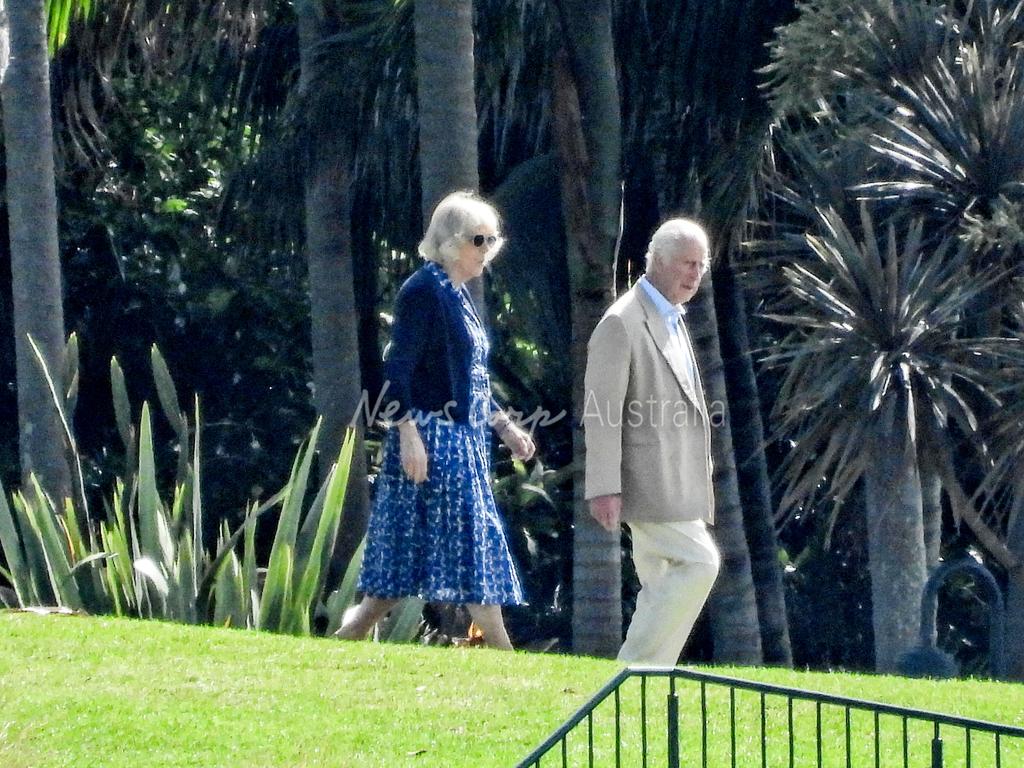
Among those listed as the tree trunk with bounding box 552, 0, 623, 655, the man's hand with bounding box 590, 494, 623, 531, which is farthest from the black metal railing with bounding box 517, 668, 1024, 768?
the tree trunk with bounding box 552, 0, 623, 655

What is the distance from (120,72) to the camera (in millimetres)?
16031

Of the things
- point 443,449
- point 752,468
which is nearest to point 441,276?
point 443,449

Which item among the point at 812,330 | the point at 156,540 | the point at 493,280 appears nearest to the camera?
the point at 156,540

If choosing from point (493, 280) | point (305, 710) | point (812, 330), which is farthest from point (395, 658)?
point (493, 280)

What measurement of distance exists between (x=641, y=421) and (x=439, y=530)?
977 mm

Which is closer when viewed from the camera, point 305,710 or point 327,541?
point 305,710

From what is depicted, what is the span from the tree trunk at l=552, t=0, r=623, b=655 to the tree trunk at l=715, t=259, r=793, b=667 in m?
2.53

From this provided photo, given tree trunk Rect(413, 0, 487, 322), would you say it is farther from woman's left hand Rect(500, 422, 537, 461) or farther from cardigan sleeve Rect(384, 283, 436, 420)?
cardigan sleeve Rect(384, 283, 436, 420)

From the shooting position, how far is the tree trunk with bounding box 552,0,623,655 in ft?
36.4

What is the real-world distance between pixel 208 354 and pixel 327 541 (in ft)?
24.5

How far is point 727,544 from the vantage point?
43.0 feet

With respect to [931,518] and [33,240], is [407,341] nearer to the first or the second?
[33,240]

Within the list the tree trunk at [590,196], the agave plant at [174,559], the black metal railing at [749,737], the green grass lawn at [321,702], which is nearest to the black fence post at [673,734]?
the black metal railing at [749,737]

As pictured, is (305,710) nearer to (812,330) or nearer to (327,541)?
(327,541)
